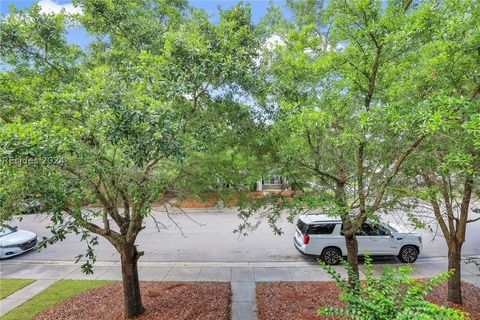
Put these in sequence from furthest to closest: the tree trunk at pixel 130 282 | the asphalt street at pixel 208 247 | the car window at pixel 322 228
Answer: the asphalt street at pixel 208 247 → the car window at pixel 322 228 → the tree trunk at pixel 130 282

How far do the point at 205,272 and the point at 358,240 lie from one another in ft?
18.0

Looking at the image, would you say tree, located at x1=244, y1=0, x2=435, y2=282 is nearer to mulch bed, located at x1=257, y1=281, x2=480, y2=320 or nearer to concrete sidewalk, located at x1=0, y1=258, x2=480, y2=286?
mulch bed, located at x1=257, y1=281, x2=480, y2=320

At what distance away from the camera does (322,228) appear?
1080 centimetres

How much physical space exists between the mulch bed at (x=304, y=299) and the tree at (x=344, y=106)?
200 centimetres

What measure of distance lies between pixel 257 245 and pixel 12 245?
31.7 feet

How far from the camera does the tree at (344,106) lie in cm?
504

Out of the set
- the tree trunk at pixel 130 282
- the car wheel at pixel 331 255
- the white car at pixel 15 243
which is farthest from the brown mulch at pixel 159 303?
the white car at pixel 15 243

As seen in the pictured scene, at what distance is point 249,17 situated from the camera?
589 centimetres

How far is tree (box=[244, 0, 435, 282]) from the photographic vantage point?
5039mm

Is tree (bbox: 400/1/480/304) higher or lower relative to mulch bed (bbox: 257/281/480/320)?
higher

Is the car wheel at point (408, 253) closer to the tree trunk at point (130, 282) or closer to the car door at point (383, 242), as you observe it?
the car door at point (383, 242)

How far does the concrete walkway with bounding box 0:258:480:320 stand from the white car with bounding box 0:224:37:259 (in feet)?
1.21

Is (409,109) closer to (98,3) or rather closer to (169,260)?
(98,3)

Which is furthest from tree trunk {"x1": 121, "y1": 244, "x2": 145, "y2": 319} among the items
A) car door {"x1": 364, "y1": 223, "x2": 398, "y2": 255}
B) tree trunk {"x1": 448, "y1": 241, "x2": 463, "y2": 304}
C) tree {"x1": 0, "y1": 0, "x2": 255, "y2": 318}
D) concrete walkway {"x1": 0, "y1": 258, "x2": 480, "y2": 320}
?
car door {"x1": 364, "y1": 223, "x2": 398, "y2": 255}
